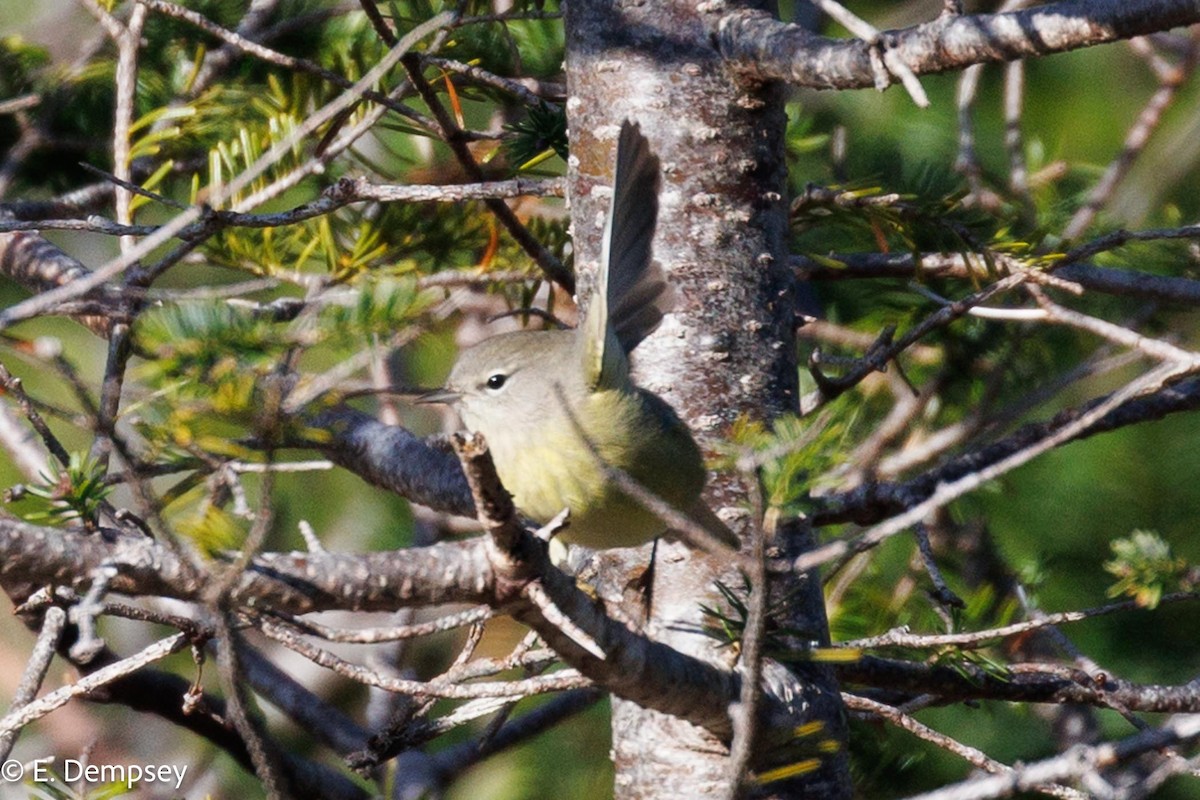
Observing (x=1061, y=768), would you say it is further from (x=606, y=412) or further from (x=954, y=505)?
(x=954, y=505)

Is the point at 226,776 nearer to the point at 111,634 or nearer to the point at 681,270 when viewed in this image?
the point at 111,634

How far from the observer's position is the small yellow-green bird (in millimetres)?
2193

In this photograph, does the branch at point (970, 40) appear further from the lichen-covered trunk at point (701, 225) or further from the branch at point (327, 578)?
the branch at point (327, 578)

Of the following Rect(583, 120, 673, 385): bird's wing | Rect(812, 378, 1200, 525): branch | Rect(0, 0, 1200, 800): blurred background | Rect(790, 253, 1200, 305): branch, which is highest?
Rect(583, 120, 673, 385): bird's wing

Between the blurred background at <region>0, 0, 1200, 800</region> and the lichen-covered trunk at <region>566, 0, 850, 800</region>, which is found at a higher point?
the lichen-covered trunk at <region>566, 0, 850, 800</region>

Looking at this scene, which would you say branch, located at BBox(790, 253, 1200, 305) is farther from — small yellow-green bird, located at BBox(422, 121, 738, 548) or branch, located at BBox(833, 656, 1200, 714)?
branch, located at BBox(833, 656, 1200, 714)

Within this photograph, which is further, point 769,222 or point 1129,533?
point 1129,533

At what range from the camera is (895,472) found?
12.6 feet

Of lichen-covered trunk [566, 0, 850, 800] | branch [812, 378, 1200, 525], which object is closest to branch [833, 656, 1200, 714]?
lichen-covered trunk [566, 0, 850, 800]

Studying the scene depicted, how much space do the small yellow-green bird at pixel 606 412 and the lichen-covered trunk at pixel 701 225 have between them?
4 cm

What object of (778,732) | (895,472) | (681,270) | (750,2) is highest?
(750,2)

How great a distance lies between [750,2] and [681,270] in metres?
0.48

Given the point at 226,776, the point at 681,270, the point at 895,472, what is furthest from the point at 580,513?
the point at 226,776

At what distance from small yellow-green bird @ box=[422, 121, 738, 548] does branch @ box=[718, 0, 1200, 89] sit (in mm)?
348
